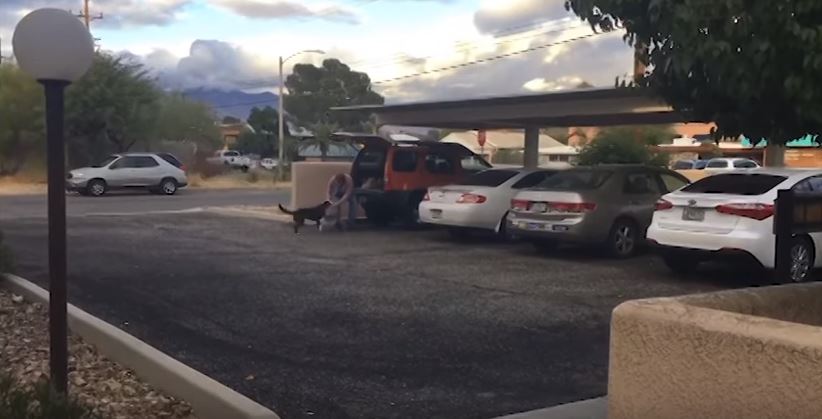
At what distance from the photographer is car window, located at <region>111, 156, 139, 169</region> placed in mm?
32094

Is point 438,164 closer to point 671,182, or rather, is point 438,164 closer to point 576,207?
point 671,182

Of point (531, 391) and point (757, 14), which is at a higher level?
point (757, 14)

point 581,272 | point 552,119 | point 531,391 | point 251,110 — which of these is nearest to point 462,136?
point 251,110

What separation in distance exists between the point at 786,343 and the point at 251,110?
100.0 metres

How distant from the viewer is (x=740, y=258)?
1106 centimetres

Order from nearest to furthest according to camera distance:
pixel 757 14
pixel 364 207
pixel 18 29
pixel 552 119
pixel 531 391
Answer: pixel 757 14
pixel 18 29
pixel 531 391
pixel 364 207
pixel 552 119

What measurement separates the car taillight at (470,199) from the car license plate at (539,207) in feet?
5.49

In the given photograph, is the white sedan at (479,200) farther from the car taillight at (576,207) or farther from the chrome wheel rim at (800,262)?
the chrome wheel rim at (800,262)

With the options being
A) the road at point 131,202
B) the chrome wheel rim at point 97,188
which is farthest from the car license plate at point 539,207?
the chrome wheel rim at point 97,188

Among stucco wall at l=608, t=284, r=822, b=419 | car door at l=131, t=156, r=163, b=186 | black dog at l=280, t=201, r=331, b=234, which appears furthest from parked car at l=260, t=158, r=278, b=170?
stucco wall at l=608, t=284, r=822, b=419

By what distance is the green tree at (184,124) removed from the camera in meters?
45.3

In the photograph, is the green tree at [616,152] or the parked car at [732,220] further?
the green tree at [616,152]

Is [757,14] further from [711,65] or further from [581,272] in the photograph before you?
[581,272]

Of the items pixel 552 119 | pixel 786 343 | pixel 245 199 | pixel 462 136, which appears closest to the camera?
pixel 786 343
